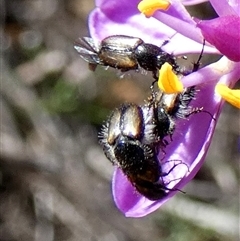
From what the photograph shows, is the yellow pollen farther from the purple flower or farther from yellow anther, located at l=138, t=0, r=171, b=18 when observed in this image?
yellow anther, located at l=138, t=0, r=171, b=18

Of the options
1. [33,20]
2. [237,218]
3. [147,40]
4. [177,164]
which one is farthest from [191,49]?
[33,20]

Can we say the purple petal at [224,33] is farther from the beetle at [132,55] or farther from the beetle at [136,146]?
the beetle at [136,146]

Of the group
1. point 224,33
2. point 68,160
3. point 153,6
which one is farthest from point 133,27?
point 68,160

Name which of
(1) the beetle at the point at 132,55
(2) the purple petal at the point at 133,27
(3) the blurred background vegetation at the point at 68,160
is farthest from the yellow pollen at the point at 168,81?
(3) the blurred background vegetation at the point at 68,160

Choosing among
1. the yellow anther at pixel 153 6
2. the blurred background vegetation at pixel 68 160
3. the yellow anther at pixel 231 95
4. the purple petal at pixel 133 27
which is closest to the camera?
the yellow anther at pixel 231 95

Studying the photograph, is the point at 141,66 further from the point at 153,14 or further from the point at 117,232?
the point at 117,232

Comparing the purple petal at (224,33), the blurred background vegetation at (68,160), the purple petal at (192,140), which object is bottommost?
the blurred background vegetation at (68,160)

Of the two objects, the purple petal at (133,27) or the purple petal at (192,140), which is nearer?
the purple petal at (192,140)
